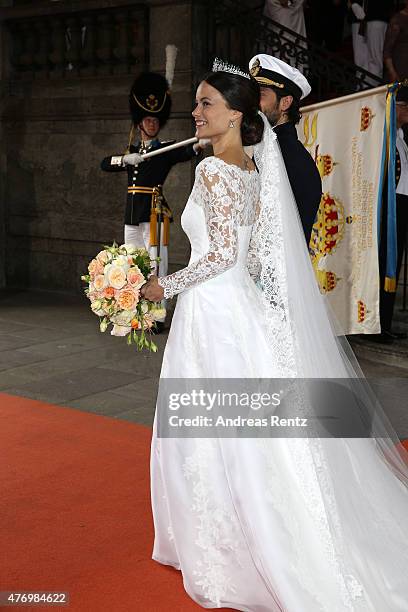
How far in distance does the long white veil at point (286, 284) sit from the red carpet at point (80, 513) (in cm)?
84

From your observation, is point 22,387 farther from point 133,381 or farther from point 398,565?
point 398,565

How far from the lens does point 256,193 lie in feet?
10.7

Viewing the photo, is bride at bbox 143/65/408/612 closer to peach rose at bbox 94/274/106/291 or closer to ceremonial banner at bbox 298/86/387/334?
peach rose at bbox 94/274/106/291

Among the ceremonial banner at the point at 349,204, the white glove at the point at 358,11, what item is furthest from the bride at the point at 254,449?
the white glove at the point at 358,11

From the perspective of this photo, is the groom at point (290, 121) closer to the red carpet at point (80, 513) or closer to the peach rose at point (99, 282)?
the peach rose at point (99, 282)

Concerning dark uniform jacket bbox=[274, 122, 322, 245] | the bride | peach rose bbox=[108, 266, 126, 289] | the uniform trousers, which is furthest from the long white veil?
the uniform trousers

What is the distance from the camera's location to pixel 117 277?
321 cm

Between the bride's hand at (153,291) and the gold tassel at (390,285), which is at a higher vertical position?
the bride's hand at (153,291)

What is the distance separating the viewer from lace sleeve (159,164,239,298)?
3121 mm

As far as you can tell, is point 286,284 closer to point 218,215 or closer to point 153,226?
point 218,215

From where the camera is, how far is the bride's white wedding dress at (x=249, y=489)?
294 cm

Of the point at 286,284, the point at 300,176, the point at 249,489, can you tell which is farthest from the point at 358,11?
the point at 249,489

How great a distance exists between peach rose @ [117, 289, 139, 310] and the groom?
1145mm

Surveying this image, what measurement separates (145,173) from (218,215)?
4.81 meters
